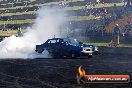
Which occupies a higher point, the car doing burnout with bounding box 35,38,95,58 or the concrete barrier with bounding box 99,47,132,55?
the car doing burnout with bounding box 35,38,95,58

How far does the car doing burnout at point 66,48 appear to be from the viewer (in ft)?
74.8

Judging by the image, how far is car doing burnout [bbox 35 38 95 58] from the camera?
2280 centimetres

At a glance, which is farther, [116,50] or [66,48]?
[116,50]

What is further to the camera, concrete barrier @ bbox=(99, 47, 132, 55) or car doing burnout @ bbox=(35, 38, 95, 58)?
concrete barrier @ bbox=(99, 47, 132, 55)

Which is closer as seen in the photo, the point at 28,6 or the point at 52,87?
the point at 52,87

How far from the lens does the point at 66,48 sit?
76.6 feet

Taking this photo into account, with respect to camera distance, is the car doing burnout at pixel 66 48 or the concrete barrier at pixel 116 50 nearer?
the car doing burnout at pixel 66 48

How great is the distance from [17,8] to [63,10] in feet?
52.7

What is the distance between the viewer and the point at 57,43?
24.1 m

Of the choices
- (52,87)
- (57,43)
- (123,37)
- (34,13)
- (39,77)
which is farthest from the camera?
(34,13)

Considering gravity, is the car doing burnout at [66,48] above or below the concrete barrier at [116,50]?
above

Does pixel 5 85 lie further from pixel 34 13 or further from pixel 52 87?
pixel 34 13

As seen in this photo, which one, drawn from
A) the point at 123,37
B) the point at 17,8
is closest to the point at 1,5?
the point at 17,8

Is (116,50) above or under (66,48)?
under
